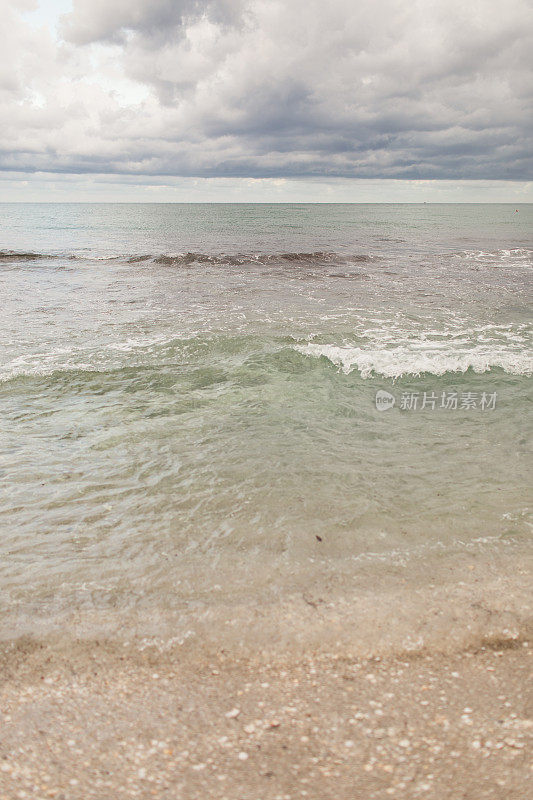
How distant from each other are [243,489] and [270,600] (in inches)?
84.2

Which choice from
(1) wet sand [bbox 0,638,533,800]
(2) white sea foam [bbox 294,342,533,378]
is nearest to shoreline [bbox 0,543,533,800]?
(1) wet sand [bbox 0,638,533,800]

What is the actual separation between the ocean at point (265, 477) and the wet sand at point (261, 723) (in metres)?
0.35

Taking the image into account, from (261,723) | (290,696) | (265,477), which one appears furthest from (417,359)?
(261,723)

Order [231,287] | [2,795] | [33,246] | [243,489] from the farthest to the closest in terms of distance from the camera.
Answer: [33,246]
[231,287]
[243,489]
[2,795]

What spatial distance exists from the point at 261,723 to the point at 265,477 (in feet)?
12.3

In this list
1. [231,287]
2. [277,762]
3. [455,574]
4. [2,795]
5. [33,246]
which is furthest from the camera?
[33,246]

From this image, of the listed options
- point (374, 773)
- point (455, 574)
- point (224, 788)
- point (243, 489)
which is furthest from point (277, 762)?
point (243, 489)

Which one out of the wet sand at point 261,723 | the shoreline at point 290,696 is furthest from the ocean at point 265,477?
the wet sand at point 261,723

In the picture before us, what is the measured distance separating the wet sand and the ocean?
347 mm

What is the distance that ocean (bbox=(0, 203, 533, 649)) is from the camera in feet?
14.8

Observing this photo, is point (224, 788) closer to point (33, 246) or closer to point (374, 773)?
point (374, 773)

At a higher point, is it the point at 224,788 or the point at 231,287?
the point at 231,287

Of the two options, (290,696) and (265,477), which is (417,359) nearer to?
(265,477)

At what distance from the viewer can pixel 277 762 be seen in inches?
117
